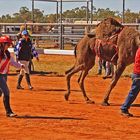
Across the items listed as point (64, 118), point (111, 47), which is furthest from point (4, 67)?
point (111, 47)

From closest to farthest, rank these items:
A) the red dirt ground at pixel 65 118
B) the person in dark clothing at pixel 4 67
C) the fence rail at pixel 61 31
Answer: the red dirt ground at pixel 65 118, the person in dark clothing at pixel 4 67, the fence rail at pixel 61 31

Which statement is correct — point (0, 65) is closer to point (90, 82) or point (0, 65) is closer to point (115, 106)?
point (115, 106)

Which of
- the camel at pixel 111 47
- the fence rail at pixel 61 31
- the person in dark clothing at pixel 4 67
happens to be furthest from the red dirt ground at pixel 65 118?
the fence rail at pixel 61 31

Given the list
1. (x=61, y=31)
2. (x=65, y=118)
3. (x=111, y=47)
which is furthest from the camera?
(x=61, y=31)

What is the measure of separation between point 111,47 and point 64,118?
127 inches

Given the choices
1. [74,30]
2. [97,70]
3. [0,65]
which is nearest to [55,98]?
[0,65]

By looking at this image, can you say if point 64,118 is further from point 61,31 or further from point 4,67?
point 61,31

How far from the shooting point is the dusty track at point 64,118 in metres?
9.71

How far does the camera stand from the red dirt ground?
31.9 feet

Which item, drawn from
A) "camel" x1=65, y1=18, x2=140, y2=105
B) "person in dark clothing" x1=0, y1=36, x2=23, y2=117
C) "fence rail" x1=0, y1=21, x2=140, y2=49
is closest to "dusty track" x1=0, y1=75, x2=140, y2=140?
"person in dark clothing" x1=0, y1=36, x2=23, y2=117

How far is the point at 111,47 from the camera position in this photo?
13.9m

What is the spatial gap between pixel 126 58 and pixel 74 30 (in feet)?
61.9

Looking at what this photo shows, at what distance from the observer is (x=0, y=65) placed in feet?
37.2

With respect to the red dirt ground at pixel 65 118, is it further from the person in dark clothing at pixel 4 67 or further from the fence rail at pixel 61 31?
the fence rail at pixel 61 31
